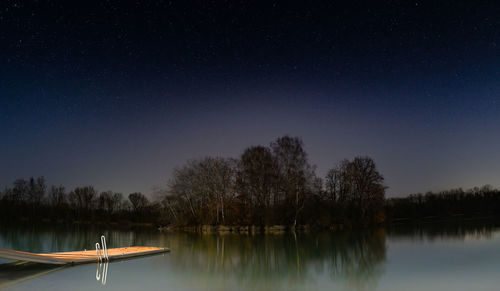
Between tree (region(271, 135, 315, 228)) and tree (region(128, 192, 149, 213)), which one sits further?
tree (region(128, 192, 149, 213))

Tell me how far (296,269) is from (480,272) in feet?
19.2

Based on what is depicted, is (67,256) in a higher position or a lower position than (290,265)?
higher

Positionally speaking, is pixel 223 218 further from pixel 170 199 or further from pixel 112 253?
pixel 112 253

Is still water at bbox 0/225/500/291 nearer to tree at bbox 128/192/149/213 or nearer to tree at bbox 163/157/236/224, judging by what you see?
tree at bbox 163/157/236/224

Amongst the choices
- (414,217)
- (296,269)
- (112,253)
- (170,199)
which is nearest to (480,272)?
(296,269)

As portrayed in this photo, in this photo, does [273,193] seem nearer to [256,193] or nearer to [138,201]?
[256,193]

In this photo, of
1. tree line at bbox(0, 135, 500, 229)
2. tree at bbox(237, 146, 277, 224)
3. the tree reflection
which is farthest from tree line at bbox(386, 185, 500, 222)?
the tree reflection

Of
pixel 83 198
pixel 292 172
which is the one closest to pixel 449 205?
pixel 292 172

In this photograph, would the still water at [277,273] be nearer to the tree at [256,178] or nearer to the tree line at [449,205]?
the tree at [256,178]

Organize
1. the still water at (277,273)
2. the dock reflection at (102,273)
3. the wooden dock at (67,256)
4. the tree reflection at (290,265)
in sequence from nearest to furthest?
the still water at (277,273) → the dock reflection at (102,273) → the tree reflection at (290,265) → the wooden dock at (67,256)

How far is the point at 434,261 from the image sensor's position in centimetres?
1526

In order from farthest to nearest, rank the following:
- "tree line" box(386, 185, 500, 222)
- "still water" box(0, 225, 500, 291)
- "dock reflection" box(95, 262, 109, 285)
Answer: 1. "tree line" box(386, 185, 500, 222)
2. "dock reflection" box(95, 262, 109, 285)
3. "still water" box(0, 225, 500, 291)

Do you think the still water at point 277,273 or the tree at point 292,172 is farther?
the tree at point 292,172

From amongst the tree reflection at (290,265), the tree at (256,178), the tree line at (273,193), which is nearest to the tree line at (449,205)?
the tree line at (273,193)
